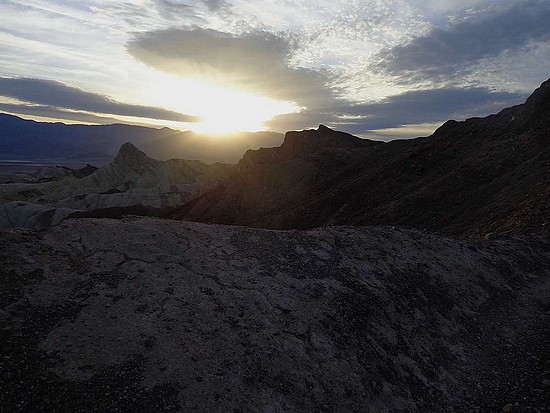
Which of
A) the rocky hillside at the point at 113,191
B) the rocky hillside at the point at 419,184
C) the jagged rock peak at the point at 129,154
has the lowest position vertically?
the rocky hillside at the point at 113,191

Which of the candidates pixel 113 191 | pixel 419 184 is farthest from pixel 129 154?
pixel 419 184

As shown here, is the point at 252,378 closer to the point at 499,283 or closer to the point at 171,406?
the point at 171,406

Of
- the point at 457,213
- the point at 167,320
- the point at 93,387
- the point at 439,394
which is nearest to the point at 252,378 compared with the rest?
the point at 167,320

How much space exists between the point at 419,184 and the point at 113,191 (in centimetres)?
5224

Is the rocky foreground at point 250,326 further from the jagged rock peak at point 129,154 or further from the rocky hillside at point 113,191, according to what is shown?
the jagged rock peak at point 129,154

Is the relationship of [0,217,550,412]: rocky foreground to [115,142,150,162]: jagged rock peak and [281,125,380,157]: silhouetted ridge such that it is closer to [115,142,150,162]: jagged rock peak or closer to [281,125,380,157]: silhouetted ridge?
[281,125,380,157]: silhouetted ridge

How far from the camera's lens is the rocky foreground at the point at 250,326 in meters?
5.61

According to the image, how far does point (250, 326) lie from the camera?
7.17 metres

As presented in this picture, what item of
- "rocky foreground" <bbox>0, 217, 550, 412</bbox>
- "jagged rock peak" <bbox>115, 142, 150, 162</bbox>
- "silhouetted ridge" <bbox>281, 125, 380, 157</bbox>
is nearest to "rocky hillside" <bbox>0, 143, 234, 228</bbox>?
"jagged rock peak" <bbox>115, 142, 150, 162</bbox>

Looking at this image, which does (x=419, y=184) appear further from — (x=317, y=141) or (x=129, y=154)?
(x=129, y=154)

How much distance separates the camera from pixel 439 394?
7.15 metres

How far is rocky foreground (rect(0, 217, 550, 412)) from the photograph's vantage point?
5605 mm

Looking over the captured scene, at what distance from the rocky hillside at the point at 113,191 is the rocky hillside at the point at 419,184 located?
819cm

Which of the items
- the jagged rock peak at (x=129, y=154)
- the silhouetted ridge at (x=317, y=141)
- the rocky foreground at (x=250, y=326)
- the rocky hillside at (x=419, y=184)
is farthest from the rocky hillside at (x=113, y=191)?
the rocky foreground at (x=250, y=326)
